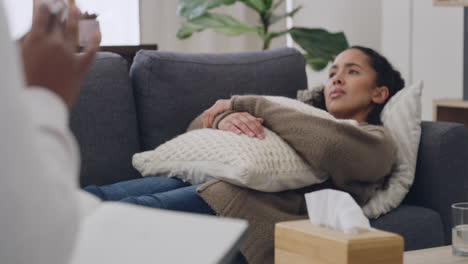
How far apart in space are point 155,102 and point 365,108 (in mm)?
678

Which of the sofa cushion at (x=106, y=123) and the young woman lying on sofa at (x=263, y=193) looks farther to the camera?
the sofa cushion at (x=106, y=123)

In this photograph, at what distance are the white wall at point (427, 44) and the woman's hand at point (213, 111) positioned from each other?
1.92 m

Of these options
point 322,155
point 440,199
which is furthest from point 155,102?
point 440,199

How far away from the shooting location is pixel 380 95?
2.16 m

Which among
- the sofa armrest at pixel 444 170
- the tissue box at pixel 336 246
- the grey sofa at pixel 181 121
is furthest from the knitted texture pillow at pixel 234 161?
the tissue box at pixel 336 246

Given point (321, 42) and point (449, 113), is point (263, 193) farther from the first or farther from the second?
point (321, 42)

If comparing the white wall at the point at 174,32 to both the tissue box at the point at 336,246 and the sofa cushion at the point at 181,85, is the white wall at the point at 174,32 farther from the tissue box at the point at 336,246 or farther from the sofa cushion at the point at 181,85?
the tissue box at the point at 336,246

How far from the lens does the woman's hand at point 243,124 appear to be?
5.90 ft

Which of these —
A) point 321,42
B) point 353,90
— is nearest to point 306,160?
point 353,90

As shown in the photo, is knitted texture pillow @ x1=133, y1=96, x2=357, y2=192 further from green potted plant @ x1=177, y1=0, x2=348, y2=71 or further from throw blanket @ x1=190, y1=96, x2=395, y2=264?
green potted plant @ x1=177, y1=0, x2=348, y2=71

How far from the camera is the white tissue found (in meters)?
1.18

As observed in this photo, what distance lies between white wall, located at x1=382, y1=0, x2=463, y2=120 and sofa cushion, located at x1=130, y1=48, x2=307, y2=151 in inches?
65.0

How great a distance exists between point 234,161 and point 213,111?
36cm

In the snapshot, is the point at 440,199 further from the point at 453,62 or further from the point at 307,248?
the point at 453,62
